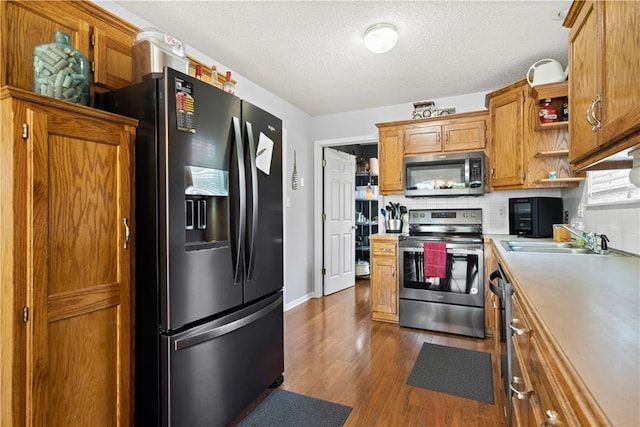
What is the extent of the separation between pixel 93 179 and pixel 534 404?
1.73 metres

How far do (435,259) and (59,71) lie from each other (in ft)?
9.85

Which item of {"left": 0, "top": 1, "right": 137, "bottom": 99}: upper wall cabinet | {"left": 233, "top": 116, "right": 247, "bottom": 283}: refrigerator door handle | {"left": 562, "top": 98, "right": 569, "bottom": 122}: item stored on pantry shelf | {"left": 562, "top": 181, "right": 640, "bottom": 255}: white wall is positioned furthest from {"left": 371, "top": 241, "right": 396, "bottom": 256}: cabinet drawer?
{"left": 0, "top": 1, "right": 137, "bottom": 99}: upper wall cabinet

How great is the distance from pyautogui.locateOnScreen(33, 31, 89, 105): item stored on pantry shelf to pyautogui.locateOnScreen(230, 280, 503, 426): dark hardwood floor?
6.34ft

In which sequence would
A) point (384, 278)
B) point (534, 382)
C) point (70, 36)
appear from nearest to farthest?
point (534, 382) < point (70, 36) < point (384, 278)

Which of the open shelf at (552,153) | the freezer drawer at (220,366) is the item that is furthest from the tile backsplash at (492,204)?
the freezer drawer at (220,366)

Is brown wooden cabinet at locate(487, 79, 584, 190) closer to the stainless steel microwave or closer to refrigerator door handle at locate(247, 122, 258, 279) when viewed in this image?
the stainless steel microwave

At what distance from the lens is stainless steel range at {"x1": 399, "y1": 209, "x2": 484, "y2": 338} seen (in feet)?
9.94

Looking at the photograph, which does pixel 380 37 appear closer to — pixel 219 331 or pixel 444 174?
pixel 444 174

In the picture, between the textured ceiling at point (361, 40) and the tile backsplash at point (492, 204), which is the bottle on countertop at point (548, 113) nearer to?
the textured ceiling at point (361, 40)

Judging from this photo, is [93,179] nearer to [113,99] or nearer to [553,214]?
[113,99]

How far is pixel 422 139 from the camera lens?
3605 millimetres

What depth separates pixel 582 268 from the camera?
4.61 feet

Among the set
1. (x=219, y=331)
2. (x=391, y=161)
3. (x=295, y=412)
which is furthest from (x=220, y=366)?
(x=391, y=161)

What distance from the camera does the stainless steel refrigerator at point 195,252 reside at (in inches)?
57.7
